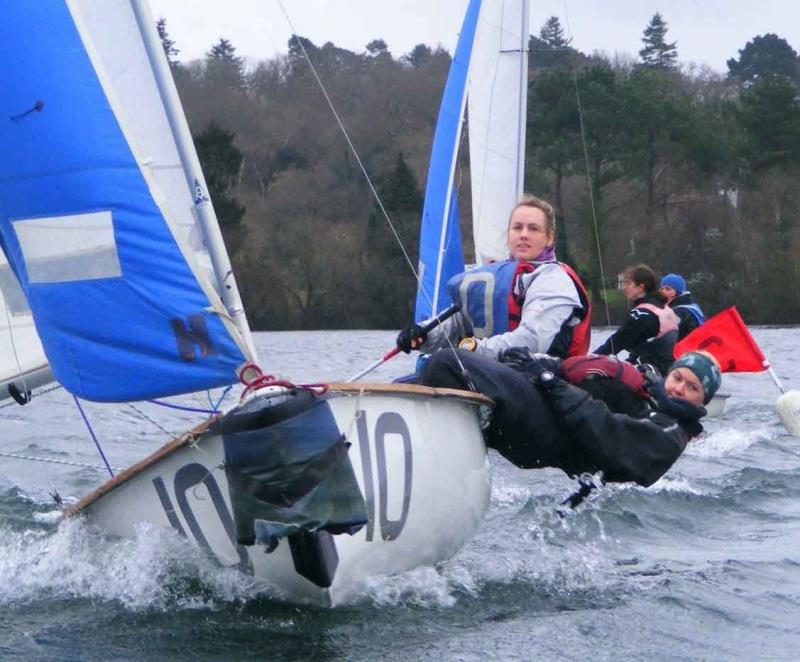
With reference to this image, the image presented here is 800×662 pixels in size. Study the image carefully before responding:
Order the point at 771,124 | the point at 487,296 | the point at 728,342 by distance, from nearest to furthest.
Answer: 1. the point at 487,296
2. the point at 728,342
3. the point at 771,124

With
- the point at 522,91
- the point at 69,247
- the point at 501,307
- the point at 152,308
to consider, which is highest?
the point at 522,91

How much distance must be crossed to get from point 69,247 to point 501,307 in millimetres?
1409

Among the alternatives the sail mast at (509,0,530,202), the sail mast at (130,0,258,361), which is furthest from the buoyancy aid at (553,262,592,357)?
the sail mast at (509,0,530,202)

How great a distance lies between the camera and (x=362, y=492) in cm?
388

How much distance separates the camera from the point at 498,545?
524 centimetres

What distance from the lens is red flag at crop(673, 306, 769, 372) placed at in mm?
8078

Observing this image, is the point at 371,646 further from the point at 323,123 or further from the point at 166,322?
the point at 323,123

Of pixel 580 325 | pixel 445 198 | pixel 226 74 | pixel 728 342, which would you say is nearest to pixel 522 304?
pixel 580 325

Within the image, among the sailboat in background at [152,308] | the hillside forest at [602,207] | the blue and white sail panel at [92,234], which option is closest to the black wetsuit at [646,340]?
the sailboat in background at [152,308]

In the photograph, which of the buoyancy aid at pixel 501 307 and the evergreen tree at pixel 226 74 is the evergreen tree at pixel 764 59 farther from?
the buoyancy aid at pixel 501 307

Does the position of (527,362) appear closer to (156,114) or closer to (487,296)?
(487,296)

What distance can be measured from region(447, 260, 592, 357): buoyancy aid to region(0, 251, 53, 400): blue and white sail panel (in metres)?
1.73

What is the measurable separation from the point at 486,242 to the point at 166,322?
7.23 metres

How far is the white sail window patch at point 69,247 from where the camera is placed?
410cm
